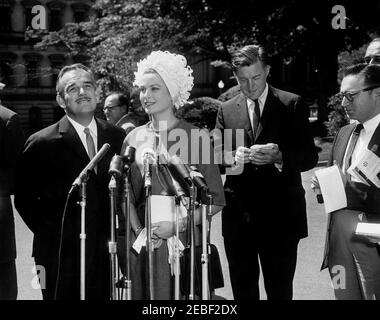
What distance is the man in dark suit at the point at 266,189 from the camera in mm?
4598

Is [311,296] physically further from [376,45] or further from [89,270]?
[89,270]

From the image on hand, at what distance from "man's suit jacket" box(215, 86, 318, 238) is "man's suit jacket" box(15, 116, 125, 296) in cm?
106

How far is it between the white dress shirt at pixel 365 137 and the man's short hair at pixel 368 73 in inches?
8.9

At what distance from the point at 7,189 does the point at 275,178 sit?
78.8 inches

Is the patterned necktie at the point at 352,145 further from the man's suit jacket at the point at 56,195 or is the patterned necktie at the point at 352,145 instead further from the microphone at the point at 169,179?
the man's suit jacket at the point at 56,195

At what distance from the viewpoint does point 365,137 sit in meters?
4.09

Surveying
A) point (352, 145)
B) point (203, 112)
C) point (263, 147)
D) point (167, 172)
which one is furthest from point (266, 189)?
point (203, 112)

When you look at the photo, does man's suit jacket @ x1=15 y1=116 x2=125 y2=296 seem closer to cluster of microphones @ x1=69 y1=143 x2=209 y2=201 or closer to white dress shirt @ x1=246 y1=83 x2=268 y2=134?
cluster of microphones @ x1=69 y1=143 x2=209 y2=201

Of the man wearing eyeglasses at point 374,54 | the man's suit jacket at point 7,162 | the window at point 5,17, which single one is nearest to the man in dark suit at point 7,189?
the man's suit jacket at point 7,162

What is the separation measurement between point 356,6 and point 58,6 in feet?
90.7

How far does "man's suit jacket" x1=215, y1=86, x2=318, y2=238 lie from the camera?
4602 mm

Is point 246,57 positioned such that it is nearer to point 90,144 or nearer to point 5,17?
point 90,144

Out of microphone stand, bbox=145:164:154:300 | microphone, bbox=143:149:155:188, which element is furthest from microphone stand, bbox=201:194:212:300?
microphone, bbox=143:149:155:188

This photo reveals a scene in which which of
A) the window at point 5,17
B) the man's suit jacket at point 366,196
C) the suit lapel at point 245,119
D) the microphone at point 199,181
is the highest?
the window at point 5,17
